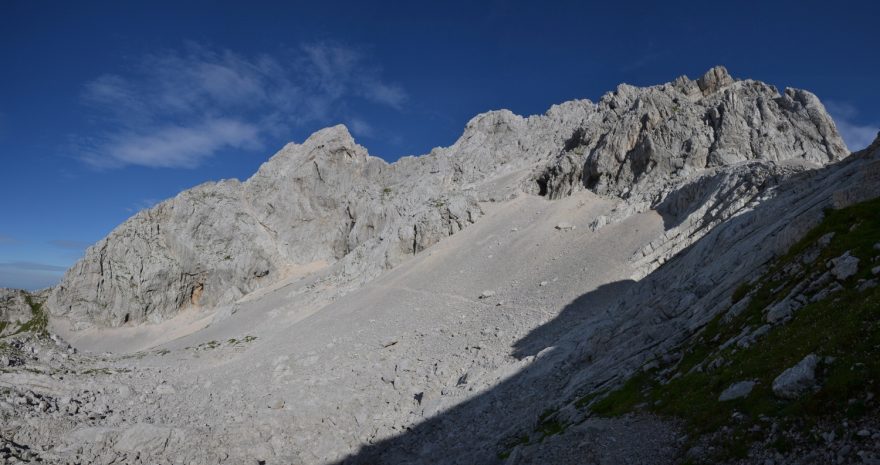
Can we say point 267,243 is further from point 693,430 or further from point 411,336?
point 693,430

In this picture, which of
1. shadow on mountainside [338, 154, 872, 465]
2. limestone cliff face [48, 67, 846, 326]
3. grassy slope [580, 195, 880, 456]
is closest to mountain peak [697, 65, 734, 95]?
limestone cliff face [48, 67, 846, 326]

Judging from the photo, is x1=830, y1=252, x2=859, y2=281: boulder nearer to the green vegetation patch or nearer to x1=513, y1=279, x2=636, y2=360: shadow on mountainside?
x1=513, y1=279, x2=636, y2=360: shadow on mountainside

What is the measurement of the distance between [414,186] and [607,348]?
95.9 m

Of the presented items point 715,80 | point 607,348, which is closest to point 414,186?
point 715,80

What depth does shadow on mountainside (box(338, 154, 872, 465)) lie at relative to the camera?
23094mm

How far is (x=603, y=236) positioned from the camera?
56281 millimetres

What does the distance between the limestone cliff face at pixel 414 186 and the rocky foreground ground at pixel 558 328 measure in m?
0.59

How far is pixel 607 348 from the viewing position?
26328mm

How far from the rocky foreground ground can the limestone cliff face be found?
0.59 meters

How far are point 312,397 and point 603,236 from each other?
127 feet

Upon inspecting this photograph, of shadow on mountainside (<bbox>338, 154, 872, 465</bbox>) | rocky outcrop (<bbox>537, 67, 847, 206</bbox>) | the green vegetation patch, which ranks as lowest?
shadow on mountainside (<bbox>338, 154, 872, 465</bbox>)

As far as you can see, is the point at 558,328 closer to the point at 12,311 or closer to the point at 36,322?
the point at 36,322

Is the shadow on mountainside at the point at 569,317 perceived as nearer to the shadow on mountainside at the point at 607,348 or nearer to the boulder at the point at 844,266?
the shadow on mountainside at the point at 607,348

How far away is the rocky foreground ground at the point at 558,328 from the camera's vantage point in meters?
14.5
